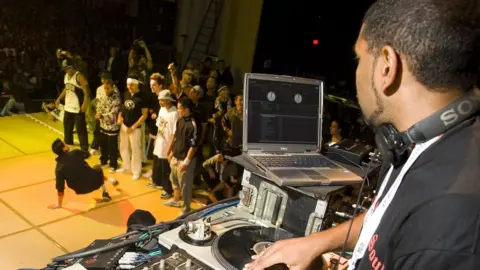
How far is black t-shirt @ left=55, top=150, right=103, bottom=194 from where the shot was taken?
4.18 m

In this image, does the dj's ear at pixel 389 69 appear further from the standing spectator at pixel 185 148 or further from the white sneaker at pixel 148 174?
the white sneaker at pixel 148 174

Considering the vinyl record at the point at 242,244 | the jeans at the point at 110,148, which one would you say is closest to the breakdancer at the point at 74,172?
the jeans at the point at 110,148

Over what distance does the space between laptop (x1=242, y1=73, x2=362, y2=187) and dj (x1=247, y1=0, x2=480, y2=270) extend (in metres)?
0.86

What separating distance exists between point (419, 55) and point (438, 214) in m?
0.29

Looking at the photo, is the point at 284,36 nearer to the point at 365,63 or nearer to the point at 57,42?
the point at 57,42

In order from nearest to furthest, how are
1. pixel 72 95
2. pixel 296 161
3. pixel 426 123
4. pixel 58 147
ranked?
pixel 426 123
pixel 296 161
pixel 58 147
pixel 72 95

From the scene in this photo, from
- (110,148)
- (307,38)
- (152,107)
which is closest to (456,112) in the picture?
(152,107)

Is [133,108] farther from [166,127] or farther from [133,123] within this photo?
[166,127]

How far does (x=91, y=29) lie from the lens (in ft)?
31.2

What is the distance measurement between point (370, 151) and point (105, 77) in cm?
398

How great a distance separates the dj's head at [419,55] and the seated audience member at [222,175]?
3.55 meters

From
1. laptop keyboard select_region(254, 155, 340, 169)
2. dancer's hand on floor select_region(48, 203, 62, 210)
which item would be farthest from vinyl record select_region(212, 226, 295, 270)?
dancer's hand on floor select_region(48, 203, 62, 210)

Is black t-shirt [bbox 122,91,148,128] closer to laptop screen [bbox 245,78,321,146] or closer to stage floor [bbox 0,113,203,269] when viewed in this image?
stage floor [bbox 0,113,203,269]

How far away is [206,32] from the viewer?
33.6ft
